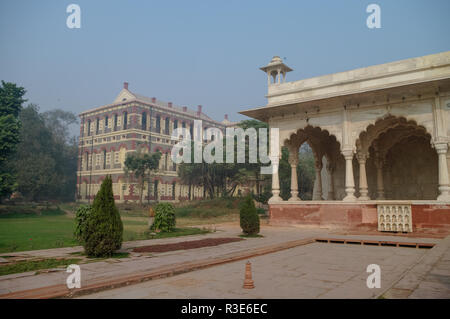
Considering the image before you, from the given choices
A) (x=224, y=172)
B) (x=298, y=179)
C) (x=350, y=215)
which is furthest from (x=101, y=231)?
(x=298, y=179)

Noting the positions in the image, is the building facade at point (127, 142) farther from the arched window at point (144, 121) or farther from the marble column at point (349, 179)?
the marble column at point (349, 179)

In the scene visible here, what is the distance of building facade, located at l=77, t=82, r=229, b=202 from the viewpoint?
44.6 m

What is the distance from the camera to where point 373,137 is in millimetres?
17219

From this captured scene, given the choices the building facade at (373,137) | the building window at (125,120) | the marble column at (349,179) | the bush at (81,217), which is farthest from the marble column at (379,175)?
the building window at (125,120)

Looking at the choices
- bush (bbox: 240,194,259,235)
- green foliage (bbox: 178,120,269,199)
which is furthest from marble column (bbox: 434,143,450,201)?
green foliage (bbox: 178,120,269,199)

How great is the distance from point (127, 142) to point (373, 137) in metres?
34.7

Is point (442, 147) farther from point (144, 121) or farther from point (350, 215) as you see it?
point (144, 121)

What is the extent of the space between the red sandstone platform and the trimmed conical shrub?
11.1 metres

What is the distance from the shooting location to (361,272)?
650 cm

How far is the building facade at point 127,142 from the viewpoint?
44625 millimetres

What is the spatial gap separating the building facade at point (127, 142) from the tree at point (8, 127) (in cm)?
1597

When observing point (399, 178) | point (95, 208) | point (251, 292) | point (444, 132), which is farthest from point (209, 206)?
point (251, 292)
